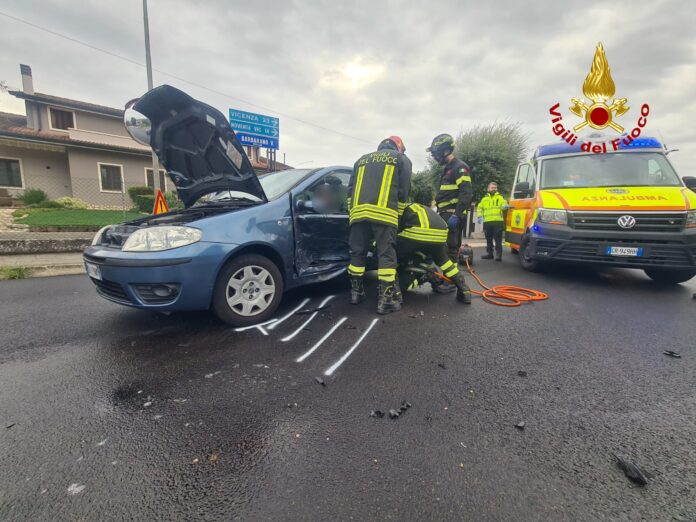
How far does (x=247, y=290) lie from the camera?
9.98ft

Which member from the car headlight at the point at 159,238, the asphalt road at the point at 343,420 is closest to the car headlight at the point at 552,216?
the asphalt road at the point at 343,420

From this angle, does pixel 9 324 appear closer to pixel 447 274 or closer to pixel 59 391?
pixel 59 391

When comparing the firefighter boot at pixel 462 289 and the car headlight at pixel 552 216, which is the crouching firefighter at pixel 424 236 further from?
the car headlight at pixel 552 216

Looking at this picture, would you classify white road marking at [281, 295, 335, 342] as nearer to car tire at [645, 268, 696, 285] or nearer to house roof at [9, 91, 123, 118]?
car tire at [645, 268, 696, 285]

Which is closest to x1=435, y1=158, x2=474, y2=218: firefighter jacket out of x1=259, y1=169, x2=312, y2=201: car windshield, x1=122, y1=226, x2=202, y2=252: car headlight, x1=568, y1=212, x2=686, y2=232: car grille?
x1=568, y1=212, x2=686, y2=232: car grille

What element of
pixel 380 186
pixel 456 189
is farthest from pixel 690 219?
pixel 380 186

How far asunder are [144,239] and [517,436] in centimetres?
289

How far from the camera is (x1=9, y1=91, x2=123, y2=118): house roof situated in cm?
1719

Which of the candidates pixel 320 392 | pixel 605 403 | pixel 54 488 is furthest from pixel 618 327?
pixel 54 488

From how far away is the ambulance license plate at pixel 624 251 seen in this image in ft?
13.9

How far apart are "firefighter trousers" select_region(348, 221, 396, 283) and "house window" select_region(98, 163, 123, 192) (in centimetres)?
1859

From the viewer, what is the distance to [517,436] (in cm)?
165

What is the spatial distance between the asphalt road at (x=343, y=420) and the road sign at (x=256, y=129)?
47.5 feet

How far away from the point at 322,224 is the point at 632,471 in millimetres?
3034
